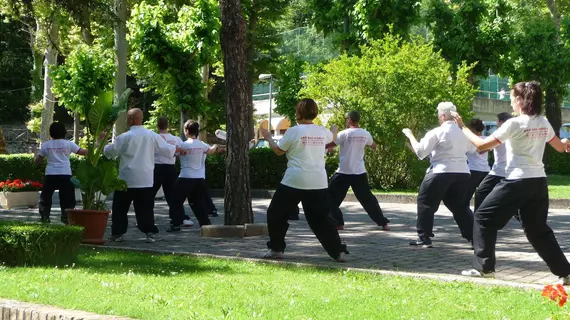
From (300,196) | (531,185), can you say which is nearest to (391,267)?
(300,196)

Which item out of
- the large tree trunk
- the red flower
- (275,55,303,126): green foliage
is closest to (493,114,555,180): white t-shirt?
the red flower

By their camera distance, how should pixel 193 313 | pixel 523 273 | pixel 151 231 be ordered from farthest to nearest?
pixel 151 231 < pixel 523 273 < pixel 193 313

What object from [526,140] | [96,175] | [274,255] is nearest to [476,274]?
[526,140]

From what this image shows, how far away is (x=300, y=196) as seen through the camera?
10.2m

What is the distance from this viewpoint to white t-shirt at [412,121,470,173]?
11430mm

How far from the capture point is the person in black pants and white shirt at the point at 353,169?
47.0 ft

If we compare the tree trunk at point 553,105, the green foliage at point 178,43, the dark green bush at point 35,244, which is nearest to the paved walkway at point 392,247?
the dark green bush at point 35,244

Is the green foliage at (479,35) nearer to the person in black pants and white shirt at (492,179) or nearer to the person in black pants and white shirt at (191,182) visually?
the person in black pants and white shirt at (191,182)

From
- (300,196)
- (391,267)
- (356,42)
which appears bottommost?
(391,267)

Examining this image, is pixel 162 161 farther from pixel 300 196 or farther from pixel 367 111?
pixel 367 111

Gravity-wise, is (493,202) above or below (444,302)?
above

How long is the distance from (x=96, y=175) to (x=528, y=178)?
6.51 metres

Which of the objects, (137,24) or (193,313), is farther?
(137,24)

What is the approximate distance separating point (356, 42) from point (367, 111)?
958cm
